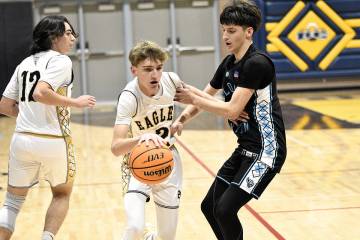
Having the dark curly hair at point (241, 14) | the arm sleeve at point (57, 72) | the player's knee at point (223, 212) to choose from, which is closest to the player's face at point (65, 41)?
the arm sleeve at point (57, 72)

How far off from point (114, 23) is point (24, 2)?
2272mm

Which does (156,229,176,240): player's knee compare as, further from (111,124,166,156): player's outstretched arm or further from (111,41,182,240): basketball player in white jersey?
(111,124,166,156): player's outstretched arm

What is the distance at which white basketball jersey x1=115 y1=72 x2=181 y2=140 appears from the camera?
4680 millimetres

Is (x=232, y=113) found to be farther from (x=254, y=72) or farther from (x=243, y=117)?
(x=254, y=72)

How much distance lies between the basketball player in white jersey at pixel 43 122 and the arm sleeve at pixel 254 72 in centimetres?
116

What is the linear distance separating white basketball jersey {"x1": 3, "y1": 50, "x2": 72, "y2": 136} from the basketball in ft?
2.73

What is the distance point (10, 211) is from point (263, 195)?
313 cm

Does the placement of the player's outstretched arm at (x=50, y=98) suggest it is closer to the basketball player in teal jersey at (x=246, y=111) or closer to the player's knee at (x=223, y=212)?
the basketball player in teal jersey at (x=246, y=111)

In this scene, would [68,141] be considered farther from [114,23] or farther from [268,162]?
[114,23]

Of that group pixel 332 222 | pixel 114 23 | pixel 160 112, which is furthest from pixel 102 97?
pixel 160 112

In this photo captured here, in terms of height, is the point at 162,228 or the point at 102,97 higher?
the point at 162,228

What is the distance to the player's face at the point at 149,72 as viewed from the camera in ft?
15.1

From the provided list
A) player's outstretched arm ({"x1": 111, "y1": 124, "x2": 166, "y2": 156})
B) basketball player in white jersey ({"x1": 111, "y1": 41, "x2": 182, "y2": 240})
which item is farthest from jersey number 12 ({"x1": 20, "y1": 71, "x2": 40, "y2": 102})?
player's outstretched arm ({"x1": 111, "y1": 124, "x2": 166, "y2": 156})

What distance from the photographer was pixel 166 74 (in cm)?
497
